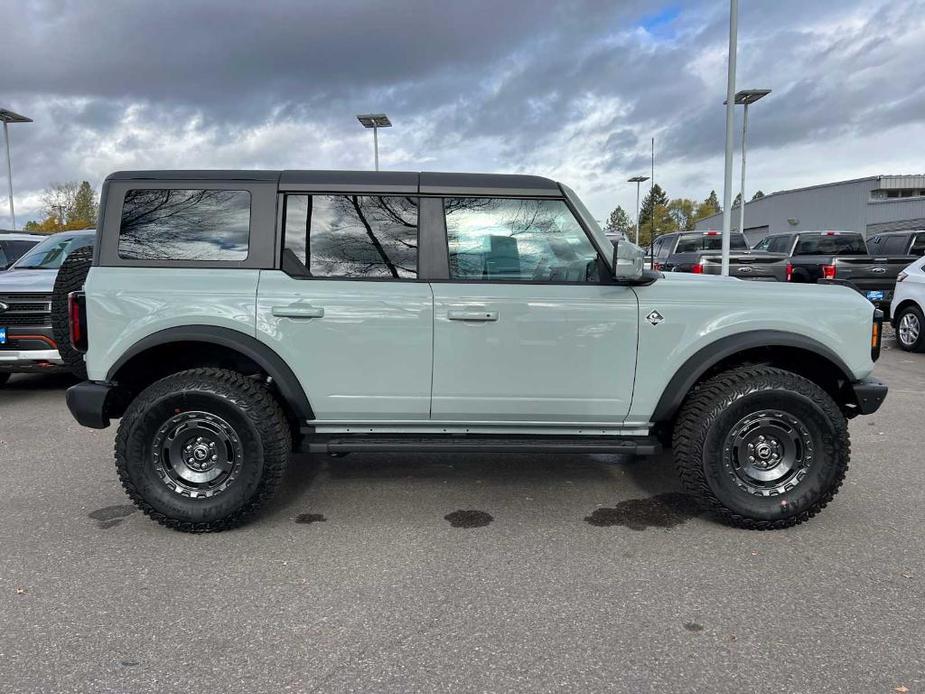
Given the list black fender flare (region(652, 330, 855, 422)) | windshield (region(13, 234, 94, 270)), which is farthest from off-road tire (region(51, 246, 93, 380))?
windshield (region(13, 234, 94, 270))

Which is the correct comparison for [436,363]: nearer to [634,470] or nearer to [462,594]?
[462,594]

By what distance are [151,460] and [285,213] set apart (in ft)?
4.98

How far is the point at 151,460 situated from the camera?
11.3ft

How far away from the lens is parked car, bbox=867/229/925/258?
13594mm

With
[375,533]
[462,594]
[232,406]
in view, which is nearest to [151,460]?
[232,406]

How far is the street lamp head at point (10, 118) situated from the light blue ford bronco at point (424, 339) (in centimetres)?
2974

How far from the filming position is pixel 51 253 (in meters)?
7.65

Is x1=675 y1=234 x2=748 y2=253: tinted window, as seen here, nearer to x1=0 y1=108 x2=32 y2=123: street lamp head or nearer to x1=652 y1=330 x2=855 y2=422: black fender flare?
x1=652 y1=330 x2=855 y2=422: black fender flare

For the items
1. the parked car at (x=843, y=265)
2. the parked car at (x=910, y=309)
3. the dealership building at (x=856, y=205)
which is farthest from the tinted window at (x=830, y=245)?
the dealership building at (x=856, y=205)

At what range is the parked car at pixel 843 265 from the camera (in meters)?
11.5

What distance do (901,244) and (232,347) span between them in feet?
51.0

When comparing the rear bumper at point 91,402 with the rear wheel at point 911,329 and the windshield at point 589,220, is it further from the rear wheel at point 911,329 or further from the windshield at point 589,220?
the rear wheel at point 911,329

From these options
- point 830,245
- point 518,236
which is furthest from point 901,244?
point 518,236

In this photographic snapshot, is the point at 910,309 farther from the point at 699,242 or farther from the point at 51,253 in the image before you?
the point at 51,253
